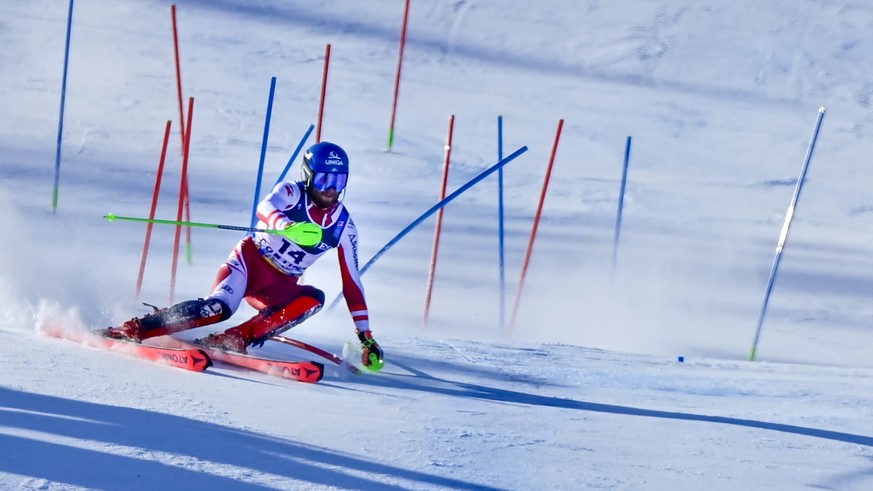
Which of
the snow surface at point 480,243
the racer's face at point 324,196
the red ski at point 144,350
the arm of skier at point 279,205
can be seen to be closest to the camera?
the snow surface at point 480,243

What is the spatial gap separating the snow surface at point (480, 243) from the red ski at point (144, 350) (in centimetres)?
10

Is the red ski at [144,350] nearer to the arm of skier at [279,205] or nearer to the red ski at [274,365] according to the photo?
the red ski at [274,365]

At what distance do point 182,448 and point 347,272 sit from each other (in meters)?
2.31

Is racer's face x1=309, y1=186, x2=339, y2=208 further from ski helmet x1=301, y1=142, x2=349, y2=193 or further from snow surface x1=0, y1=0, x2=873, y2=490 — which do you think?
snow surface x1=0, y1=0, x2=873, y2=490

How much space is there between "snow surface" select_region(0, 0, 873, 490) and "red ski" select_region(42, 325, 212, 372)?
3.9 inches

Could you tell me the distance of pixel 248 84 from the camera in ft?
64.3

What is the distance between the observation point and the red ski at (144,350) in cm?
538

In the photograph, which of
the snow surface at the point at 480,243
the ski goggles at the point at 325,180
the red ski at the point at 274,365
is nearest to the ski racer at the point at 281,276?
the ski goggles at the point at 325,180

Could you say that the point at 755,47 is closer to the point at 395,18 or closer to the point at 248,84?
the point at 395,18

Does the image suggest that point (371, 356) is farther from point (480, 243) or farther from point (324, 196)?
point (480, 243)

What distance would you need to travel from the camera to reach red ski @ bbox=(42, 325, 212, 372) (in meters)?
5.38

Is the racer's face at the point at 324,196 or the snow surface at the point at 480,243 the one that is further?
the racer's face at the point at 324,196

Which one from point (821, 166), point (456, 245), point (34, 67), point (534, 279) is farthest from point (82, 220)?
point (821, 166)

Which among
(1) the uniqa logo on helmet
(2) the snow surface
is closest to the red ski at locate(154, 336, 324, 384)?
(2) the snow surface
